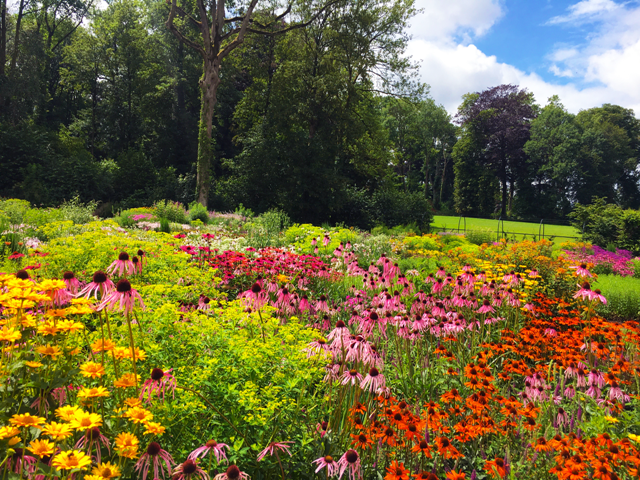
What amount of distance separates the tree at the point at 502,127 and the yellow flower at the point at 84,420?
4091 centimetres

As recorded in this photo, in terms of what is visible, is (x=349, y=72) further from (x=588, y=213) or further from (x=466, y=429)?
(x=466, y=429)

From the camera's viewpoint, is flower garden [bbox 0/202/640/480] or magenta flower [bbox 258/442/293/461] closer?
flower garden [bbox 0/202/640/480]

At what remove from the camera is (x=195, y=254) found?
538 cm

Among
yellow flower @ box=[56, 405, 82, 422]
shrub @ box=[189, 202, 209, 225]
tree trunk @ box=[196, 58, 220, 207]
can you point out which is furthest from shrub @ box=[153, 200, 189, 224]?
yellow flower @ box=[56, 405, 82, 422]

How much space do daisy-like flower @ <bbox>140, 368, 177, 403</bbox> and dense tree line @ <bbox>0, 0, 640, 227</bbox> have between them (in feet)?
49.9

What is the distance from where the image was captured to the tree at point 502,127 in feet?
123

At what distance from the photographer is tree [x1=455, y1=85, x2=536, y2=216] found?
37.3m

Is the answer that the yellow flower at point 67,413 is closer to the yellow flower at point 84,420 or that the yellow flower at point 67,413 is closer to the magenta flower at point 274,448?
the yellow flower at point 84,420

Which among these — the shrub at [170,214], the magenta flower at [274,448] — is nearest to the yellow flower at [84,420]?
the magenta flower at [274,448]

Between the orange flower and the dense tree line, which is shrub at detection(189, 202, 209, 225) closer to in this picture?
the dense tree line

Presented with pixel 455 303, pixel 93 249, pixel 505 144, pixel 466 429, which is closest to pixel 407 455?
pixel 466 429

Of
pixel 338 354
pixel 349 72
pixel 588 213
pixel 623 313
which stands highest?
pixel 349 72

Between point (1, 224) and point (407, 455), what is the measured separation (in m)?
7.52

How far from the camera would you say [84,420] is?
1.06m
